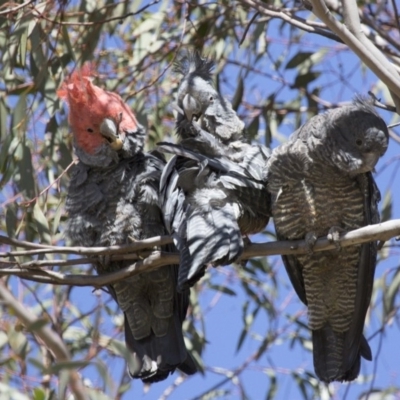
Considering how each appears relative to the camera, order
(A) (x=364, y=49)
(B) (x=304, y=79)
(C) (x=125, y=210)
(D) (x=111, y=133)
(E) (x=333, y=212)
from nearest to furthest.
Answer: (A) (x=364, y=49), (E) (x=333, y=212), (C) (x=125, y=210), (D) (x=111, y=133), (B) (x=304, y=79)

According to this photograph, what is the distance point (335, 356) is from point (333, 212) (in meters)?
0.63

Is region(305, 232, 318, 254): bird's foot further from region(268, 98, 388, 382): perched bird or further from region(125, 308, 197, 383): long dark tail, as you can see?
region(125, 308, 197, 383): long dark tail

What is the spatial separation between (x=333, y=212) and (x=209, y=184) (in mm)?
477

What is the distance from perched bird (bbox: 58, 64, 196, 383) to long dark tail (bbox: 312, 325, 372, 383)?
0.53m

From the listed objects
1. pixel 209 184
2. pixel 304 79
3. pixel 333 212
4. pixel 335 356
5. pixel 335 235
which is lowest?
pixel 335 356

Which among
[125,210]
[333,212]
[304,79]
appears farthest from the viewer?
[304,79]

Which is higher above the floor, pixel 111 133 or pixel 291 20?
pixel 291 20

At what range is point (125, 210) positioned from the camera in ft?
12.1

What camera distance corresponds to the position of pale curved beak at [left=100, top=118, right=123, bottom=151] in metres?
3.79

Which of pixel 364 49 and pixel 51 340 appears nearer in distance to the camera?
pixel 51 340

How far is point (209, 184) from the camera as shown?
3.34 m

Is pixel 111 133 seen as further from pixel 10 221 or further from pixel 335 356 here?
pixel 335 356

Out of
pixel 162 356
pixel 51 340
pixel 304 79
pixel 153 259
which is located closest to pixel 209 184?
pixel 153 259

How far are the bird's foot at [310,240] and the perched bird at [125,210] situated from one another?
62cm
